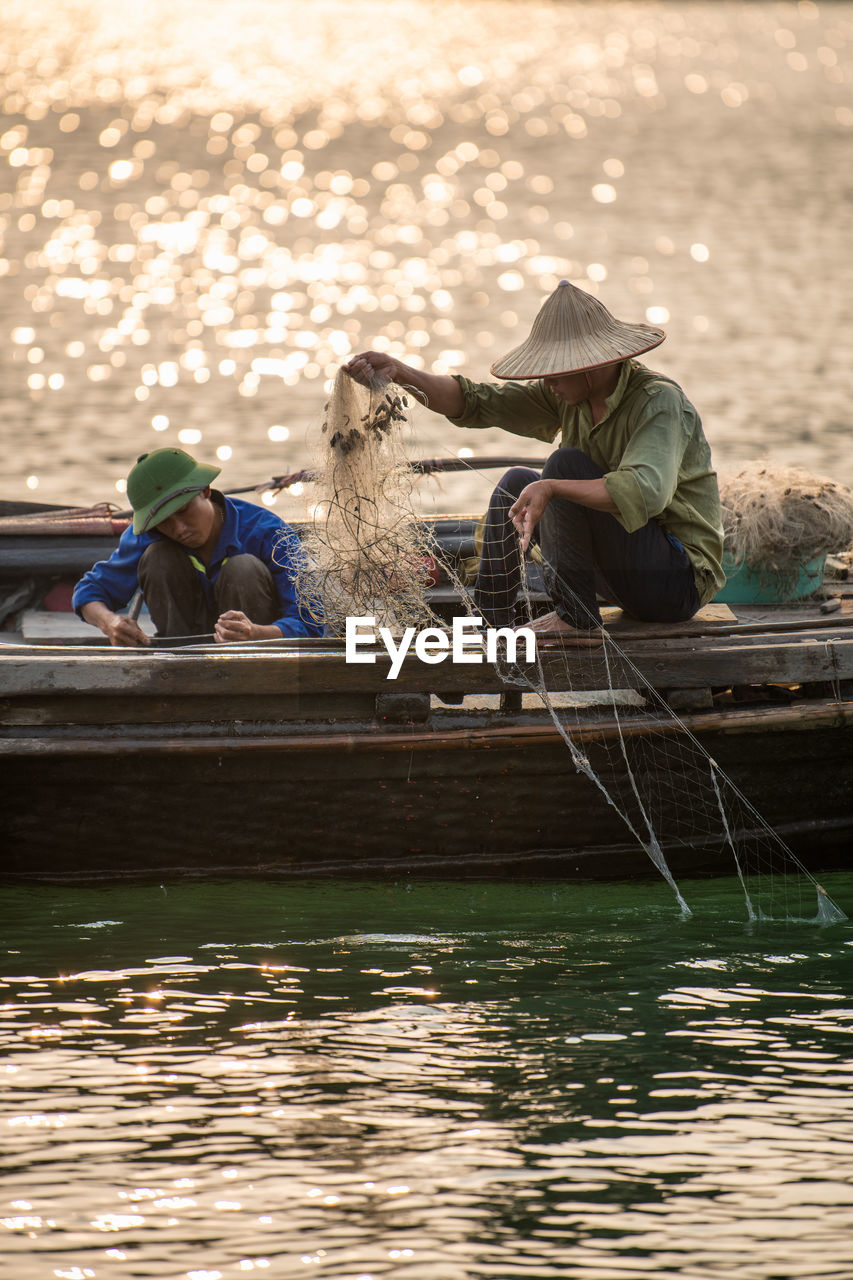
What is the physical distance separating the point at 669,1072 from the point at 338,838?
5.08ft

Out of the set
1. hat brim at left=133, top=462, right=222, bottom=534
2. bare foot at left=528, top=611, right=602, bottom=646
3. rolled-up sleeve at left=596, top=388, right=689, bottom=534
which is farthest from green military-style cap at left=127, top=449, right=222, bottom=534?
rolled-up sleeve at left=596, top=388, right=689, bottom=534

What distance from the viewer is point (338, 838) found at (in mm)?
5227

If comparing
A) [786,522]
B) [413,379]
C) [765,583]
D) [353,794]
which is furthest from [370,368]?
[765,583]

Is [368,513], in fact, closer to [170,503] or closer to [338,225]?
[170,503]

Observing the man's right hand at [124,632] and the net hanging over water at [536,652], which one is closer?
the net hanging over water at [536,652]

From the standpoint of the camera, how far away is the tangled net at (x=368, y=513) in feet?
16.3

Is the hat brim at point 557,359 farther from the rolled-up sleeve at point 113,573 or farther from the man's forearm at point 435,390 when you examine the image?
the rolled-up sleeve at point 113,573

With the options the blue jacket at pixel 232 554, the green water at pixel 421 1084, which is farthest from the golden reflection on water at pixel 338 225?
the green water at pixel 421 1084

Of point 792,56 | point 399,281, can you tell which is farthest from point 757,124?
point 792,56

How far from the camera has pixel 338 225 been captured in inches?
1216

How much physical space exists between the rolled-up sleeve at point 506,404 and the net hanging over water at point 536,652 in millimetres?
398

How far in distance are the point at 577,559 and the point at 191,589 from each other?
1.32m

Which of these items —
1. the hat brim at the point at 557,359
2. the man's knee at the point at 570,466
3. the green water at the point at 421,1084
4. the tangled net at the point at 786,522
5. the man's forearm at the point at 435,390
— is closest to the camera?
the green water at the point at 421,1084

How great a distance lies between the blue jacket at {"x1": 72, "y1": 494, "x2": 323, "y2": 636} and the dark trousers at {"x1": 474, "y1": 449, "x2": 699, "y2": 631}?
66 cm
